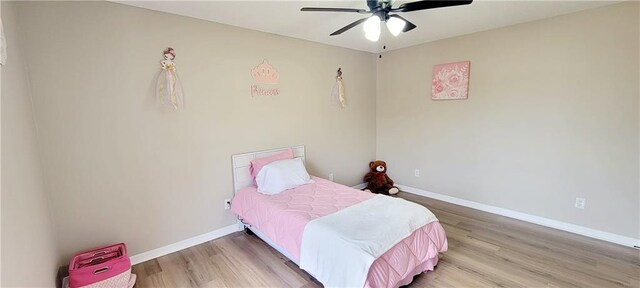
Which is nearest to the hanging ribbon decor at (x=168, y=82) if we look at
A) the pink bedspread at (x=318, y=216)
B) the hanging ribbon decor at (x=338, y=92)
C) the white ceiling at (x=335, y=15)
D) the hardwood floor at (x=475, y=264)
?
the white ceiling at (x=335, y=15)

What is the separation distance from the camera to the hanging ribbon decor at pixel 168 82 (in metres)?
2.45

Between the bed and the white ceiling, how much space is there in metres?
1.44

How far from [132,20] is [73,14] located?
1.22ft

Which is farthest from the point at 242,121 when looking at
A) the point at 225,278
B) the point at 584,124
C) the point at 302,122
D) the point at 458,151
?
the point at 584,124

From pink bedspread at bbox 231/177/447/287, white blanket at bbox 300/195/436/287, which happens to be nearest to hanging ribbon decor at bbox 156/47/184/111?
pink bedspread at bbox 231/177/447/287

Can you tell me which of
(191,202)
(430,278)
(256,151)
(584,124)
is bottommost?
(430,278)

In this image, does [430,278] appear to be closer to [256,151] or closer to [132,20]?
[256,151]

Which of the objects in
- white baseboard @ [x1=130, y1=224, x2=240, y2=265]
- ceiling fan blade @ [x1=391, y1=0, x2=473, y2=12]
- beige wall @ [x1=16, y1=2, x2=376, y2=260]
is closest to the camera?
ceiling fan blade @ [x1=391, y1=0, x2=473, y2=12]

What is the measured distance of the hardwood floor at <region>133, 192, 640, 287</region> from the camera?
2160 millimetres

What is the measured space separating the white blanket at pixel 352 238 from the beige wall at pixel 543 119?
1.75 m

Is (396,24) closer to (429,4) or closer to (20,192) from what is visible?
(429,4)

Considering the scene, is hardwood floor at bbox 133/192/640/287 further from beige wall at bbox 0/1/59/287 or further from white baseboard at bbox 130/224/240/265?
beige wall at bbox 0/1/59/287

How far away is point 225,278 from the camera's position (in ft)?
7.39

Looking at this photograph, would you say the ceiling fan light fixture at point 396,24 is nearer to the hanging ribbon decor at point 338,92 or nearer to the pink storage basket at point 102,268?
the hanging ribbon decor at point 338,92
